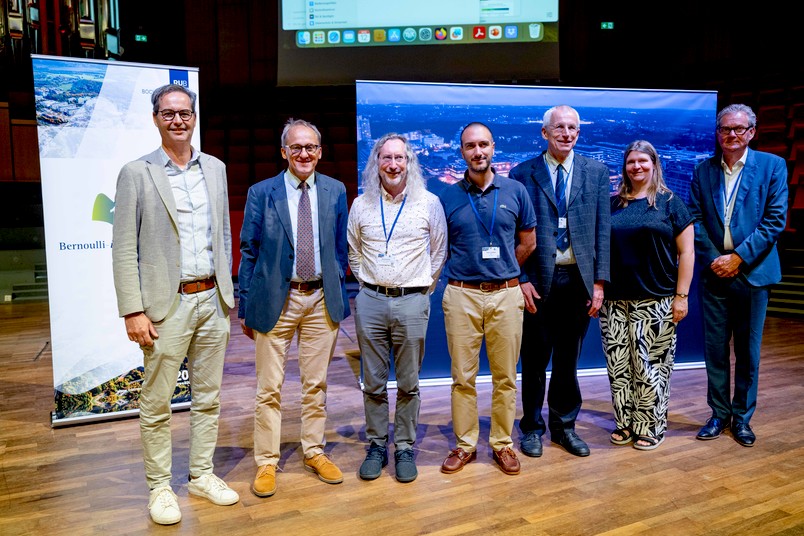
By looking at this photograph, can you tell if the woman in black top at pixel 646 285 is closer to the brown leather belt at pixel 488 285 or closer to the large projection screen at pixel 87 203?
the brown leather belt at pixel 488 285

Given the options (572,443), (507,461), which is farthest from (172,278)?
(572,443)

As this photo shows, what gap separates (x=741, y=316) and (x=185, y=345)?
2.68 metres

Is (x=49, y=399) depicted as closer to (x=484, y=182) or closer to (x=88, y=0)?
(x=484, y=182)

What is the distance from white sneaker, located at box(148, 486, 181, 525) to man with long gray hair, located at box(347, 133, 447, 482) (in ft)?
2.57

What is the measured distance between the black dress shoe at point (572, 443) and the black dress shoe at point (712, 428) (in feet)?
2.10

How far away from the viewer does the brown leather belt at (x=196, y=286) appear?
248 cm

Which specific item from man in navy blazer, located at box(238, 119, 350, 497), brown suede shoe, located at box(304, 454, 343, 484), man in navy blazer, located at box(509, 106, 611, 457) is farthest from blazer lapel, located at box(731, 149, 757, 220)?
brown suede shoe, located at box(304, 454, 343, 484)

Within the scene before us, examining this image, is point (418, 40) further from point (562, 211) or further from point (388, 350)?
point (388, 350)

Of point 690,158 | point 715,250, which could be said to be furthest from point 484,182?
point 690,158

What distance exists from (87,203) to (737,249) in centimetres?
→ 333

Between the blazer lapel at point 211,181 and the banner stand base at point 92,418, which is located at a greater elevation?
the blazer lapel at point 211,181

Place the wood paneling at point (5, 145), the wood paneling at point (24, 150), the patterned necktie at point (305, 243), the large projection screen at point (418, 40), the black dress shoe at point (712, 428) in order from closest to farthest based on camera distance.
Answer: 1. the patterned necktie at point (305, 243)
2. the black dress shoe at point (712, 428)
3. the large projection screen at point (418, 40)
4. the wood paneling at point (5, 145)
5. the wood paneling at point (24, 150)

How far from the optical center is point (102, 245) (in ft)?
11.4

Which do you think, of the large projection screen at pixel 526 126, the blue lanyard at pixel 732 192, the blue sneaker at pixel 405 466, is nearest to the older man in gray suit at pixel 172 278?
the blue sneaker at pixel 405 466
